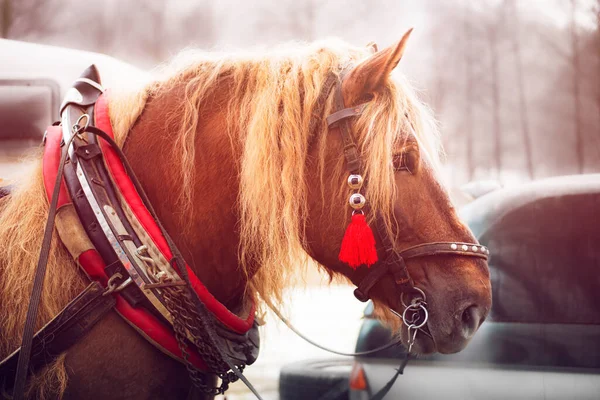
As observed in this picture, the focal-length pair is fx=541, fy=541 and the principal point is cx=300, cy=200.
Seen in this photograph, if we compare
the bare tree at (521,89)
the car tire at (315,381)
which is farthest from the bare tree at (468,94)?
the car tire at (315,381)

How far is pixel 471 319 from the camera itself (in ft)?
4.51

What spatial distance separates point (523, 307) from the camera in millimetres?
2146

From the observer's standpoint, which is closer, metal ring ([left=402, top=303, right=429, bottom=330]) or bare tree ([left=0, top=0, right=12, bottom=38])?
metal ring ([left=402, top=303, right=429, bottom=330])

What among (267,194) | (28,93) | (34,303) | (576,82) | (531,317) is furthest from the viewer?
(576,82)

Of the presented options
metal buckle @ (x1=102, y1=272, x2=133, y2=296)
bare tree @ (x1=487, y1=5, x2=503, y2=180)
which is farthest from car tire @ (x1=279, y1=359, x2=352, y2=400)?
bare tree @ (x1=487, y1=5, x2=503, y2=180)

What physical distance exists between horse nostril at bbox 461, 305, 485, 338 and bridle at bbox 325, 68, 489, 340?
102 mm

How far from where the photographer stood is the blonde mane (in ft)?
4.28

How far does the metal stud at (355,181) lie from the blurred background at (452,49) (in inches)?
70.9

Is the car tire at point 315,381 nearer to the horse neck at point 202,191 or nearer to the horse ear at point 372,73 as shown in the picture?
the horse neck at point 202,191

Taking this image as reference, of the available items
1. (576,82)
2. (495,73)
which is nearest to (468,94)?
(495,73)

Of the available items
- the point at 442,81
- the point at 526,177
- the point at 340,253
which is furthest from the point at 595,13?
the point at 340,253

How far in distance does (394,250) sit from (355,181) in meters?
0.21

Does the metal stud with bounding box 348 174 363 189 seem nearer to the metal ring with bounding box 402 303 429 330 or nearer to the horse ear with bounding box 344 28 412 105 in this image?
the horse ear with bounding box 344 28 412 105

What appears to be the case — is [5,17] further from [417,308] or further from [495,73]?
[495,73]
